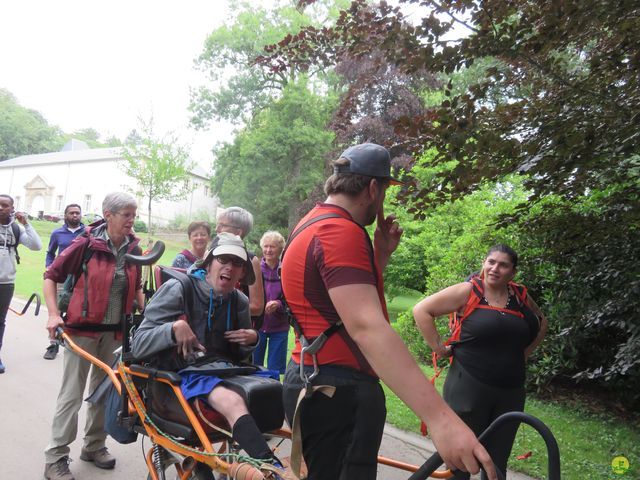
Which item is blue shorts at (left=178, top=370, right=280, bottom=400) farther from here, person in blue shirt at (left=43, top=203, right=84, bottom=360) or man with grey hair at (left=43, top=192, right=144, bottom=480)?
person in blue shirt at (left=43, top=203, right=84, bottom=360)

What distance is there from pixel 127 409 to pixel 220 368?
705 mm

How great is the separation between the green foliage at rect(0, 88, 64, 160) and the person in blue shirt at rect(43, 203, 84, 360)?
8672 cm

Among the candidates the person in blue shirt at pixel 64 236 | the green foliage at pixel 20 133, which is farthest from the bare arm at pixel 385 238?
the green foliage at pixel 20 133

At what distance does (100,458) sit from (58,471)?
40cm

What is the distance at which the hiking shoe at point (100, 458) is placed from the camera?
4.20m

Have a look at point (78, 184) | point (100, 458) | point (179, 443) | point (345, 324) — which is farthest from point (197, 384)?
point (78, 184)

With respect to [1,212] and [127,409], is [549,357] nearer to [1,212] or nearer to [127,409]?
[127,409]

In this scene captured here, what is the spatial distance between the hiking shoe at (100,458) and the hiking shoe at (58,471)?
1.02 feet

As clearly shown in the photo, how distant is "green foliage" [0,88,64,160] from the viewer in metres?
82.6

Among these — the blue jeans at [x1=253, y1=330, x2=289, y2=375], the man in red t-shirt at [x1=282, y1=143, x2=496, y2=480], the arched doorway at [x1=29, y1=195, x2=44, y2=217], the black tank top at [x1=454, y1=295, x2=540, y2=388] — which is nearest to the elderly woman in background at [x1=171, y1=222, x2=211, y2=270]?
the blue jeans at [x1=253, y1=330, x2=289, y2=375]

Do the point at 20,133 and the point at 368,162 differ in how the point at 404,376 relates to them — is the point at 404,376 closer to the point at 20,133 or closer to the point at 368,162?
the point at 368,162

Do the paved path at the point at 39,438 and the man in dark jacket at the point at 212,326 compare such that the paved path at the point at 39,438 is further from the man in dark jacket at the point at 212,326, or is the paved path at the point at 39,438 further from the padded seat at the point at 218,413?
the man in dark jacket at the point at 212,326

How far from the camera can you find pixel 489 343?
3498 millimetres

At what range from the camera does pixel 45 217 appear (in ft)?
180
